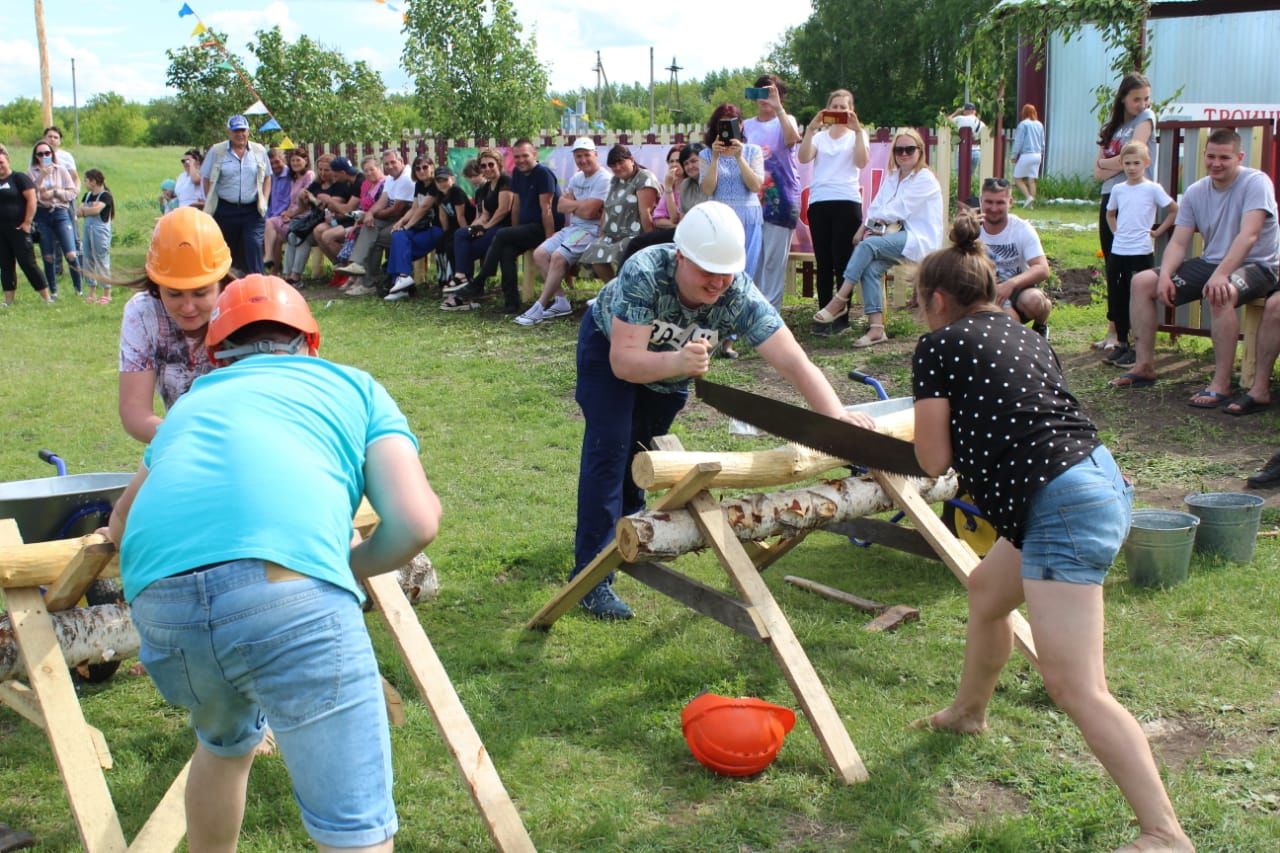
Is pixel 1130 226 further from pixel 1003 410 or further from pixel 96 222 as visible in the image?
pixel 96 222

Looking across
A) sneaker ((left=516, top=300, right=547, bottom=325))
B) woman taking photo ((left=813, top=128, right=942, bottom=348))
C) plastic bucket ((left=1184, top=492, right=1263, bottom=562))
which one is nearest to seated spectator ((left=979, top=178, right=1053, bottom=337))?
woman taking photo ((left=813, top=128, right=942, bottom=348))

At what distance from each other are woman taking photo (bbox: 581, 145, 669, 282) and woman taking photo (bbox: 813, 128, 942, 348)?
240 centimetres

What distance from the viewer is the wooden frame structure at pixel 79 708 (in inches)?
136

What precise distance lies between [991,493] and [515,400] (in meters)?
6.37

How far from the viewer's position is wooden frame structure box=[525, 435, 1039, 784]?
414 cm

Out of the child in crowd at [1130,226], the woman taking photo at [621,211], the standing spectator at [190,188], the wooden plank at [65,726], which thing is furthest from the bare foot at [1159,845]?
the standing spectator at [190,188]

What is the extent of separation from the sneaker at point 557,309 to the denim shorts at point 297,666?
1058cm

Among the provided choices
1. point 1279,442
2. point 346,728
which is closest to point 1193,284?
point 1279,442

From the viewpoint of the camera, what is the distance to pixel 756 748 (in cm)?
404

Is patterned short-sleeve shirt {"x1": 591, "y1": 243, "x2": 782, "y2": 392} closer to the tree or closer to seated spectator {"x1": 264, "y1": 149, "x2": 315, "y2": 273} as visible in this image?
seated spectator {"x1": 264, "y1": 149, "x2": 315, "y2": 273}

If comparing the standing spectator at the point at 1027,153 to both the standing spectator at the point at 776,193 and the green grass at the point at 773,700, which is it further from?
the green grass at the point at 773,700

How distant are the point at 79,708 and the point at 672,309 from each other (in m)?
2.58

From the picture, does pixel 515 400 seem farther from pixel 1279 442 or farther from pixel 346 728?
pixel 346 728

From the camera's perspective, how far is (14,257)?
49.7 feet
